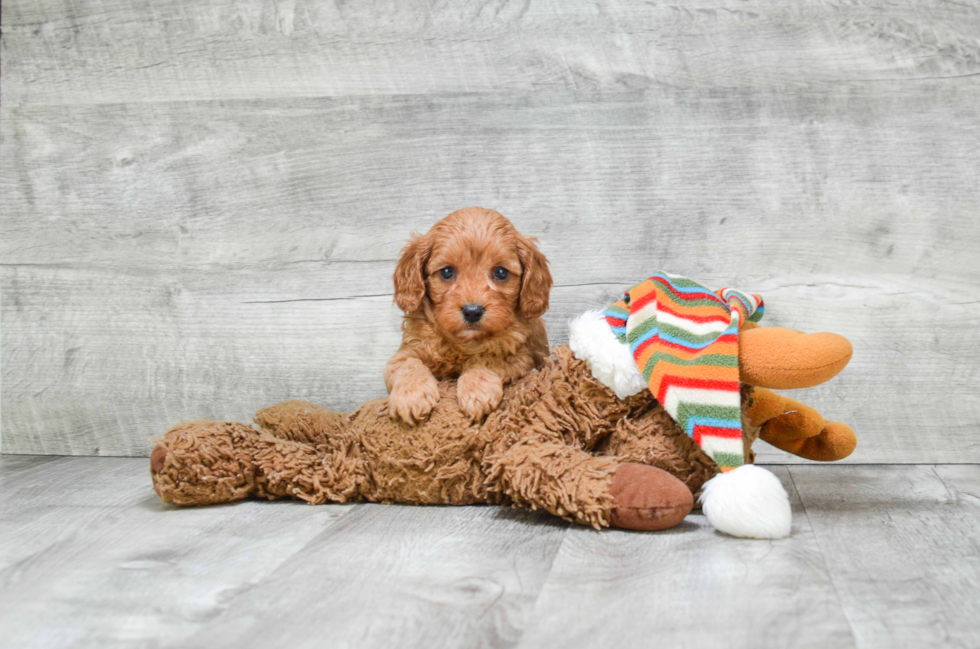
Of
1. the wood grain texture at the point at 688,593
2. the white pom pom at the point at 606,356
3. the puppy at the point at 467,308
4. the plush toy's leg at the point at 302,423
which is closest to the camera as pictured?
the wood grain texture at the point at 688,593

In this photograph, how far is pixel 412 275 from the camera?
1.78 m

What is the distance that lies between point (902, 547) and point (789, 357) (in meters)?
0.40

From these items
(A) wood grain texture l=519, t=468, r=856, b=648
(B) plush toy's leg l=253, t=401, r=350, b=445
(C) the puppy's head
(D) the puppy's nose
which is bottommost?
(A) wood grain texture l=519, t=468, r=856, b=648

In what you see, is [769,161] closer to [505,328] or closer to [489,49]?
[489,49]

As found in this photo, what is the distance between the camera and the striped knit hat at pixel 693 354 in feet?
4.96

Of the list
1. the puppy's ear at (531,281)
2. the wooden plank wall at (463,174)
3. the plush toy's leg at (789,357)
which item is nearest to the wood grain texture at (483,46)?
the wooden plank wall at (463,174)

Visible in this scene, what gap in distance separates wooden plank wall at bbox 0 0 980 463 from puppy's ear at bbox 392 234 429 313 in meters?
0.54

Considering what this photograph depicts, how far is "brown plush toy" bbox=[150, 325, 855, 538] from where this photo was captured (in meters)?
1.52

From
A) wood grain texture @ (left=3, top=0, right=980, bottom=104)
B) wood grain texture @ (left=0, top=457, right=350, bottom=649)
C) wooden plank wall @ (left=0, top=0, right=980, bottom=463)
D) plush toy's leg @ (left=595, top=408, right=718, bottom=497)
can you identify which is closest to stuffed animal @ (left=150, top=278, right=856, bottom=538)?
plush toy's leg @ (left=595, top=408, right=718, bottom=497)

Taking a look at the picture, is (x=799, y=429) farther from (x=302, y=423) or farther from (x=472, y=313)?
(x=302, y=423)

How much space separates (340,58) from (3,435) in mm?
1594

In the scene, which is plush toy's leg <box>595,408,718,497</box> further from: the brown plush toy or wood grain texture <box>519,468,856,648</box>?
wood grain texture <box>519,468,856,648</box>

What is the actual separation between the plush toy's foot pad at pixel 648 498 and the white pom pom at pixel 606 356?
0.59ft

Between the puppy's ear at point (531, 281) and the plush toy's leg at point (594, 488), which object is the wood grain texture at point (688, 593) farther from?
the puppy's ear at point (531, 281)
